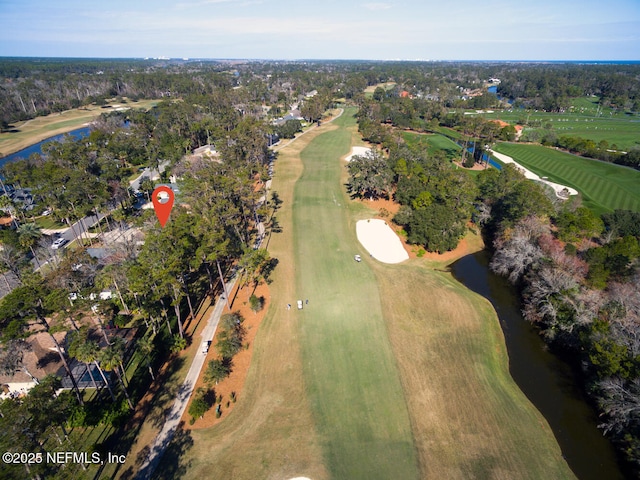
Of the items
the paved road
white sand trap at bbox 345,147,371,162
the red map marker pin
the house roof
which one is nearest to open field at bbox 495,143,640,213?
white sand trap at bbox 345,147,371,162

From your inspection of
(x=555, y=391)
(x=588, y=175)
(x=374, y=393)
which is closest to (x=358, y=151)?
(x=588, y=175)

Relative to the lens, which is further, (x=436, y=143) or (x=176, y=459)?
(x=436, y=143)

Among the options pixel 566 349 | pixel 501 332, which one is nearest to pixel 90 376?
pixel 501 332

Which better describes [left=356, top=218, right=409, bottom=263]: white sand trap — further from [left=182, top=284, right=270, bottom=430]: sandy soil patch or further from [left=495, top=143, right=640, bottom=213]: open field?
[left=495, top=143, right=640, bottom=213]: open field

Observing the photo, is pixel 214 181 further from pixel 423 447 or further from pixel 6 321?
pixel 423 447

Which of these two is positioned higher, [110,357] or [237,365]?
[110,357]

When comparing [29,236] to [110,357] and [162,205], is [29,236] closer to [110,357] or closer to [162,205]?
[162,205]
